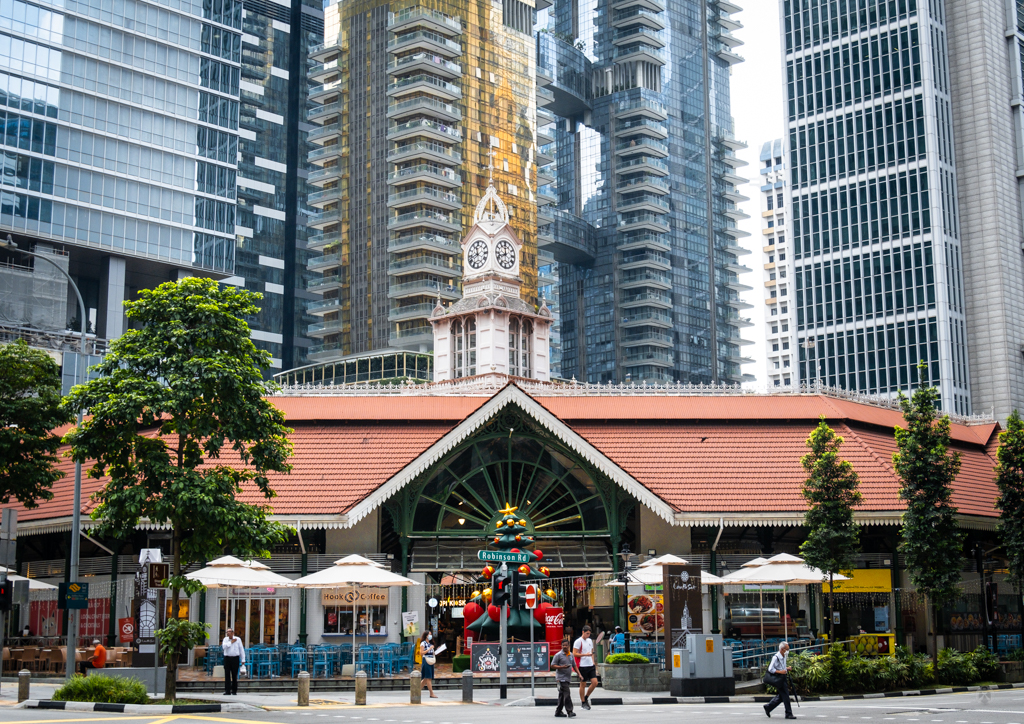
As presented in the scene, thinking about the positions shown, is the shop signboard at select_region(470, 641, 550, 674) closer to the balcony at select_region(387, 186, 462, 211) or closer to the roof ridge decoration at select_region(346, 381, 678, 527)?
the roof ridge decoration at select_region(346, 381, 678, 527)

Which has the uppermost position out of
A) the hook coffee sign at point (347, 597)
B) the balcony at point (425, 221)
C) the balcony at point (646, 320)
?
the balcony at point (425, 221)

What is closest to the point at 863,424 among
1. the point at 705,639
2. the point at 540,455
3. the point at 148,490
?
the point at 540,455

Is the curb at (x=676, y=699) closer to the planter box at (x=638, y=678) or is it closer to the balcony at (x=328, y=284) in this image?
the planter box at (x=638, y=678)

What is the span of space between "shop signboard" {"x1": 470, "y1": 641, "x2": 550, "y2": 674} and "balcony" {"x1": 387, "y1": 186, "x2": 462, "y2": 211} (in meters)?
91.5

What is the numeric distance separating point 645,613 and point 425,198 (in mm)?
86516

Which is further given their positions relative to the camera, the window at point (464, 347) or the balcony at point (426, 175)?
the balcony at point (426, 175)

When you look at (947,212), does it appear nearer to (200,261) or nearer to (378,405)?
(200,261)

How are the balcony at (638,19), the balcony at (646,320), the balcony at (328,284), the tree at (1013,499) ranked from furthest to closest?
1. the balcony at (638,19)
2. the balcony at (646,320)
3. the balcony at (328,284)
4. the tree at (1013,499)

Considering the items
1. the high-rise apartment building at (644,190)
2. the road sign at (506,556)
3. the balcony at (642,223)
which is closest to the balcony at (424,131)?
the high-rise apartment building at (644,190)

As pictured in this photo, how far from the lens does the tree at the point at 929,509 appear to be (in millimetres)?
36219

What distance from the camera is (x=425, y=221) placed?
12250cm

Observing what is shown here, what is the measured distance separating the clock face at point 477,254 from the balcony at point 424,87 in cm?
6410

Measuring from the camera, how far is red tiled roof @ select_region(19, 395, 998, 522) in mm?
41062

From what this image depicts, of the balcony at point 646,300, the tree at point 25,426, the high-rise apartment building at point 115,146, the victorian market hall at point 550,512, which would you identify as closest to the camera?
→ the tree at point 25,426
